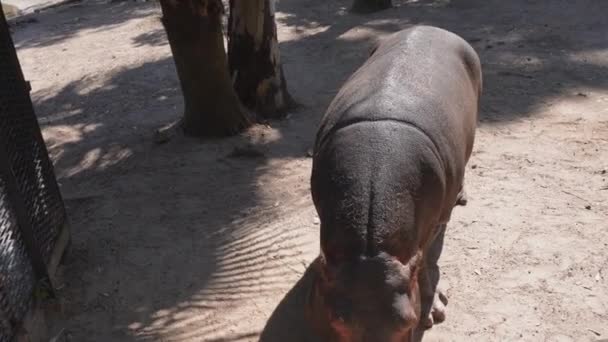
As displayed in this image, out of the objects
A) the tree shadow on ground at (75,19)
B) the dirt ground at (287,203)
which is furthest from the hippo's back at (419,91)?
the tree shadow on ground at (75,19)

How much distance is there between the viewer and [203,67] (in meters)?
6.41

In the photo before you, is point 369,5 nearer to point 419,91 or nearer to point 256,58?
point 256,58

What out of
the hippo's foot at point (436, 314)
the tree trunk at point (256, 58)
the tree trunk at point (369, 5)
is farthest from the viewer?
the tree trunk at point (369, 5)

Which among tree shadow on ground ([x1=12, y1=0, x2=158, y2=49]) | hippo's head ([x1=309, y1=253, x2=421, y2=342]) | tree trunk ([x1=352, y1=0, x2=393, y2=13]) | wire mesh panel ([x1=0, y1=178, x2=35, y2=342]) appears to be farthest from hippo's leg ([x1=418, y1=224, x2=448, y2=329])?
tree shadow on ground ([x1=12, y1=0, x2=158, y2=49])

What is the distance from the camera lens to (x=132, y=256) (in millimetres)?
4711

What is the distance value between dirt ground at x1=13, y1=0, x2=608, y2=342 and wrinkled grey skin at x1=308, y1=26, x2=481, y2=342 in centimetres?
69

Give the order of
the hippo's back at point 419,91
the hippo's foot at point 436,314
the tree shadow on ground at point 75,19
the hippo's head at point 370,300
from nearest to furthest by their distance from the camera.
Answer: the hippo's head at point 370,300 < the hippo's back at point 419,91 < the hippo's foot at point 436,314 < the tree shadow on ground at point 75,19

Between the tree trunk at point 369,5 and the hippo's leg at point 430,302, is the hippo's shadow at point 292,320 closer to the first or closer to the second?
the hippo's leg at point 430,302

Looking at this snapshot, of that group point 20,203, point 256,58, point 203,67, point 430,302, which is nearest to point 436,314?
point 430,302

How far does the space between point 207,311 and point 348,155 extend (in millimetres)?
1755

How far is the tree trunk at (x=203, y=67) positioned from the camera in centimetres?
620

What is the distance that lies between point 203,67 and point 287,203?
79.8 inches

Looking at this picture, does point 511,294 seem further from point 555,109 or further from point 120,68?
point 120,68

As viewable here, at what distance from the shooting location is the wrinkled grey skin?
2533 millimetres
